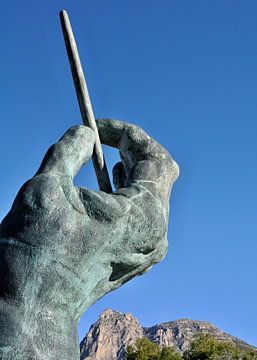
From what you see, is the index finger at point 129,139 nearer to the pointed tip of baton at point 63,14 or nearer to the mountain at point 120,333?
the pointed tip of baton at point 63,14

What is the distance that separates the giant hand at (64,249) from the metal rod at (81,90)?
1.42 ft

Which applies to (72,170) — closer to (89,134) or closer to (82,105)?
(89,134)

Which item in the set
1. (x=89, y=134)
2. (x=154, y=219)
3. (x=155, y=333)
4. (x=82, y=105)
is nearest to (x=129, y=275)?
(x=154, y=219)

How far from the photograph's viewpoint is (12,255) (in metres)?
3.52

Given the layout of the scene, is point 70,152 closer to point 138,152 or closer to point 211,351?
point 138,152

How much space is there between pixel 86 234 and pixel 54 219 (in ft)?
0.71

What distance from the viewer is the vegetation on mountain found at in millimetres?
43531

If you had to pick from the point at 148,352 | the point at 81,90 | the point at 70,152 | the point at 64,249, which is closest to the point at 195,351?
the point at 148,352

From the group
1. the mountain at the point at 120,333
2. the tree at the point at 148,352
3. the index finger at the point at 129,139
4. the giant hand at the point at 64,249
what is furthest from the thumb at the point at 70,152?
the mountain at the point at 120,333

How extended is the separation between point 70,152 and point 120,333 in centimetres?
16849

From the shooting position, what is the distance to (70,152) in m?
4.08

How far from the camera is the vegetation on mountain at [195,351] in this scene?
1714 inches

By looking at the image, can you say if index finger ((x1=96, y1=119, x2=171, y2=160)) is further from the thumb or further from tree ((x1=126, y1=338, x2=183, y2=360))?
tree ((x1=126, y1=338, x2=183, y2=360))

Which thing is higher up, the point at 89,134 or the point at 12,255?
the point at 89,134
